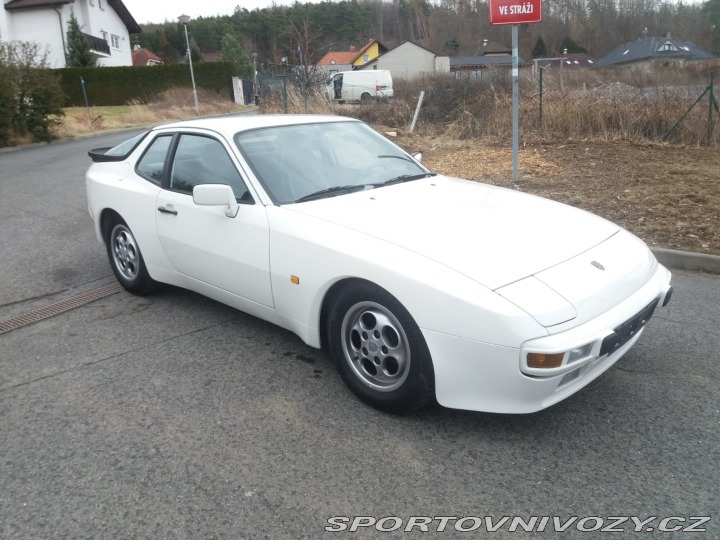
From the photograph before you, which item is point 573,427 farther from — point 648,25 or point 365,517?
point 648,25

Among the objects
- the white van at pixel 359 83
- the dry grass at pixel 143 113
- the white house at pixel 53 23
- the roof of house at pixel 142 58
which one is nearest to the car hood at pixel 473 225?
the dry grass at pixel 143 113

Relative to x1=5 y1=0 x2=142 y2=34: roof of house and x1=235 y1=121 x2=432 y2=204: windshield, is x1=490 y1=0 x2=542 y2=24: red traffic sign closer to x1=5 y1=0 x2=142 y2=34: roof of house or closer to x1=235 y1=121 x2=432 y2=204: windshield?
x1=235 y1=121 x2=432 y2=204: windshield

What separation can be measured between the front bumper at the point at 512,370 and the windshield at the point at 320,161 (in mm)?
1444

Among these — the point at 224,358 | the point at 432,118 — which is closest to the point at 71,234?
the point at 224,358

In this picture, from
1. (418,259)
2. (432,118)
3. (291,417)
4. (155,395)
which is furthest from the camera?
(432,118)

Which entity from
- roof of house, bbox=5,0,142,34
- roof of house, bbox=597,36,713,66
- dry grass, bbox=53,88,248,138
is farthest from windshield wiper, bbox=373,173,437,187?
roof of house, bbox=597,36,713,66

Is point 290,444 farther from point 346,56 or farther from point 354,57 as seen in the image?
point 346,56

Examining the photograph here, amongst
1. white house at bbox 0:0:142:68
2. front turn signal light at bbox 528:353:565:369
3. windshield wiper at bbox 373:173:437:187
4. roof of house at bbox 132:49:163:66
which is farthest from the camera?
roof of house at bbox 132:49:163:66

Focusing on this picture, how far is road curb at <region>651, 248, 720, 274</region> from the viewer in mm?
5707

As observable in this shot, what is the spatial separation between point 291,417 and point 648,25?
9262 cm

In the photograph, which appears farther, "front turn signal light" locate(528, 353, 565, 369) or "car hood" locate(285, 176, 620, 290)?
"car hood" locate(285, 176, 620, 290)

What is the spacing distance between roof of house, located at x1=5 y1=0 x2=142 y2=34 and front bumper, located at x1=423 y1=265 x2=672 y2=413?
5053 cm

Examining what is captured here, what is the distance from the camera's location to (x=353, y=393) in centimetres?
346

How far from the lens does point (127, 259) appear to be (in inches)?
205
